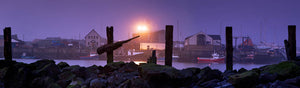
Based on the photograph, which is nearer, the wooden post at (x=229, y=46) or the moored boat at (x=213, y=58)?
the wooden post at (x=229, y=46)

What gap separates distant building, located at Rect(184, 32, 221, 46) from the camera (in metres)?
59.3

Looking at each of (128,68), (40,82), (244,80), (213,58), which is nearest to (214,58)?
(213,58)

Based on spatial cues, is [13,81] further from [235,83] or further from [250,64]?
[250,64]

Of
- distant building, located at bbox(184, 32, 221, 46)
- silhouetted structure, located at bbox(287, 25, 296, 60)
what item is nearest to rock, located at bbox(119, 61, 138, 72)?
silhouetted structure, located at bbox(287, 25, 296, 60)

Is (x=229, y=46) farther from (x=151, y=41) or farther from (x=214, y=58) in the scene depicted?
(x=151, y=41)

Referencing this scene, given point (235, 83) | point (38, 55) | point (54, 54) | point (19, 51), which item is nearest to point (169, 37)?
point (235, 83)

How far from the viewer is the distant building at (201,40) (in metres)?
59.3

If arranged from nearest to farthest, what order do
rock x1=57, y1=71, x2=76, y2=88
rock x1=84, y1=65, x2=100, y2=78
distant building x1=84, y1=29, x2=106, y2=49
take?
rock x1=57, y1=71, x2=76, y2=88 < rock x1=84, y1=65, x2=100, y2=78 < distant building x1=84, y1=29, x2=106, y2=49

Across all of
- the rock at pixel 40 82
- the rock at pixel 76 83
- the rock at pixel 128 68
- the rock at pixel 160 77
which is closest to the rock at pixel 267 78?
the rock at pixel 160 77

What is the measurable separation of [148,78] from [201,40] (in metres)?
52.8

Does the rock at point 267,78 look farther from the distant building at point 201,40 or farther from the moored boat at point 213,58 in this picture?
the moored boat at point 213,58

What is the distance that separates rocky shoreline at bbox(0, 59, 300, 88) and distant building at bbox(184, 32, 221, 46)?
163 feet

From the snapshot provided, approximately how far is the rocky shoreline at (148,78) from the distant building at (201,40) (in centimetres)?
4983

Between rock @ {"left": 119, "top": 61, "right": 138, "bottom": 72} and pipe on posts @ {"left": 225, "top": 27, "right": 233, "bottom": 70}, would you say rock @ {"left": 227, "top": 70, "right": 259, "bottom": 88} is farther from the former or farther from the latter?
pipe on posts @ {"left": 225, "top": 27, "right": 233, "bottom": 70}
